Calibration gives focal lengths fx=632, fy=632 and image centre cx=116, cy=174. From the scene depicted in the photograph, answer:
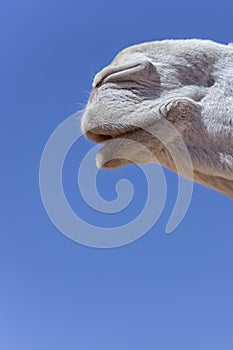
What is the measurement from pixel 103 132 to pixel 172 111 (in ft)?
1.15

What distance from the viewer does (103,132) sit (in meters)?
2.97

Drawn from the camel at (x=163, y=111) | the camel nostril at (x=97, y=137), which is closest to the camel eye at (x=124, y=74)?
the camel at (x=163, y=111)

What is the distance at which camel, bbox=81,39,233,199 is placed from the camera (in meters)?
2.98

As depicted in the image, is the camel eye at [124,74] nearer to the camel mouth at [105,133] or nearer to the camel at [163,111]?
the camel at [163,111]

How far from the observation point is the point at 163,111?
3004mm

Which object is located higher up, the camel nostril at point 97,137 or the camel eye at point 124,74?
the camel eye at point 124,74

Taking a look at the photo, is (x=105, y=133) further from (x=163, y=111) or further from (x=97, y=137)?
(x=163, y=111)

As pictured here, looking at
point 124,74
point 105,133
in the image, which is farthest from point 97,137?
point 124,74

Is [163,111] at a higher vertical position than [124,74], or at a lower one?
lower

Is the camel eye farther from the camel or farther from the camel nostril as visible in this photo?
the camel nostril

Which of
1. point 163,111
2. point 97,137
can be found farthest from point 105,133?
point 163,111

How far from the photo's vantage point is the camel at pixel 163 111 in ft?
9.78

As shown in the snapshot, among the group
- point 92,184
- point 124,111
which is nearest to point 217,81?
point 124,111

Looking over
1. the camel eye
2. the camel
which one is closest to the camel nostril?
the camel
